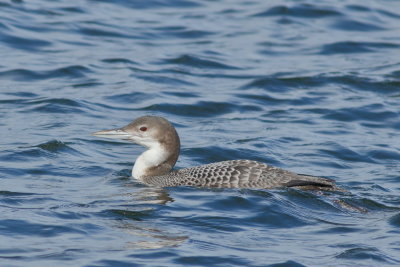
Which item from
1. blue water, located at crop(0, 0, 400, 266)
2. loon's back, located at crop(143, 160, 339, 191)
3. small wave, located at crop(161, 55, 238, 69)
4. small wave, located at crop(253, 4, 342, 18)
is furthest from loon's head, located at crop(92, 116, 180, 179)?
small wave, located at crop(253, 4, 342, 18)

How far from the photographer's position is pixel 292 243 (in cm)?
856

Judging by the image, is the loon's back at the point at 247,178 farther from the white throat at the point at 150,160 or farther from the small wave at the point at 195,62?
the small wave at the point at 195,62

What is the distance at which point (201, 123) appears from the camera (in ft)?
45.3

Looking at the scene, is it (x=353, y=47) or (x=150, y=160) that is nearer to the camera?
(x=150, y=160)

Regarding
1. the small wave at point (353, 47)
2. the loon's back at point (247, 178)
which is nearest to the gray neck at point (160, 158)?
the loon's back at point (247, 178)

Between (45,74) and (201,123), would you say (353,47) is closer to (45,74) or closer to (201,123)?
(201,123)

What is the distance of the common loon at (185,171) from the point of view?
10.1m

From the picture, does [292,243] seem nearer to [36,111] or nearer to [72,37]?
[36,111]

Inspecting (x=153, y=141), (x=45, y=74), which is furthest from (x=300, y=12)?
(x=153, y=141)

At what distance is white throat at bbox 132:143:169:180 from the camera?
10898mm

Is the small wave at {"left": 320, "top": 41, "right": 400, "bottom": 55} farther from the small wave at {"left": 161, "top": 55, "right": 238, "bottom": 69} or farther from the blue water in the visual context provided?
the small wave at {"left": 161, "top": 55, "right": 238, "bottom": 69}

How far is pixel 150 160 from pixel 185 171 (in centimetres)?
50

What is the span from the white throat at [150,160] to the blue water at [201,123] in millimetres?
160

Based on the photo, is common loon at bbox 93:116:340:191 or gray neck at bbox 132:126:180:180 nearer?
common loon at bbox 93:116:340:191
